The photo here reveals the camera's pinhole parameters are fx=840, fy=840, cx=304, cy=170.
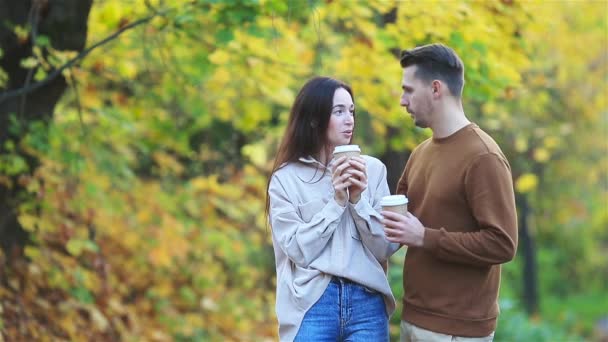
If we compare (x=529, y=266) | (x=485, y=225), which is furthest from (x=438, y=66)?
(x=529, y=266)

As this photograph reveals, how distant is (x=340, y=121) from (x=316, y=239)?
0.55m

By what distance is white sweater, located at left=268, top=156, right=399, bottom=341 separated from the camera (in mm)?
3514

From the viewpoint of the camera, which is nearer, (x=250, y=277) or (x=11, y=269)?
(x=11, y=269)

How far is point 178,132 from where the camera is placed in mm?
7770

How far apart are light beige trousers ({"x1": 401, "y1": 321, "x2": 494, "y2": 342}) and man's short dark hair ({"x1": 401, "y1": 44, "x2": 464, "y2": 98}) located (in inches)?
40.0

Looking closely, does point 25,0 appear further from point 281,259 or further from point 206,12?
point 281,259

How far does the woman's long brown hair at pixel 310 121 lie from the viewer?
146 inches

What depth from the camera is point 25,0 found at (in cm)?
634

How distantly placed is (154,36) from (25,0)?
995 millimetres

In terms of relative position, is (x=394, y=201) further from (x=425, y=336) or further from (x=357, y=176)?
(x=425, y=336)

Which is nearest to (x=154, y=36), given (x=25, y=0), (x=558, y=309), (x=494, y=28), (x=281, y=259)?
(x=25, y=0)

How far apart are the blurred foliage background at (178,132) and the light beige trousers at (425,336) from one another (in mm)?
2263

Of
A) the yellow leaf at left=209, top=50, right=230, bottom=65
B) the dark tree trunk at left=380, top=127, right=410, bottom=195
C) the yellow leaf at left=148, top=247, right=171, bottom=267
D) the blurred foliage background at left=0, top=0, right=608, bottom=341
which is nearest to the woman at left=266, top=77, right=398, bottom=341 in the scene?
the blurred foliage background at left=0, top=0, right=608, bottom=341

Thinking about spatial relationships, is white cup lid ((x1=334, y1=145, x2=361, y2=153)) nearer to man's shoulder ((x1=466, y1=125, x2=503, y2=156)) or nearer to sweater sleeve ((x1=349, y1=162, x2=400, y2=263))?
sweater sleeve ((x1=349, y1=162, x2=400, y2=263))
